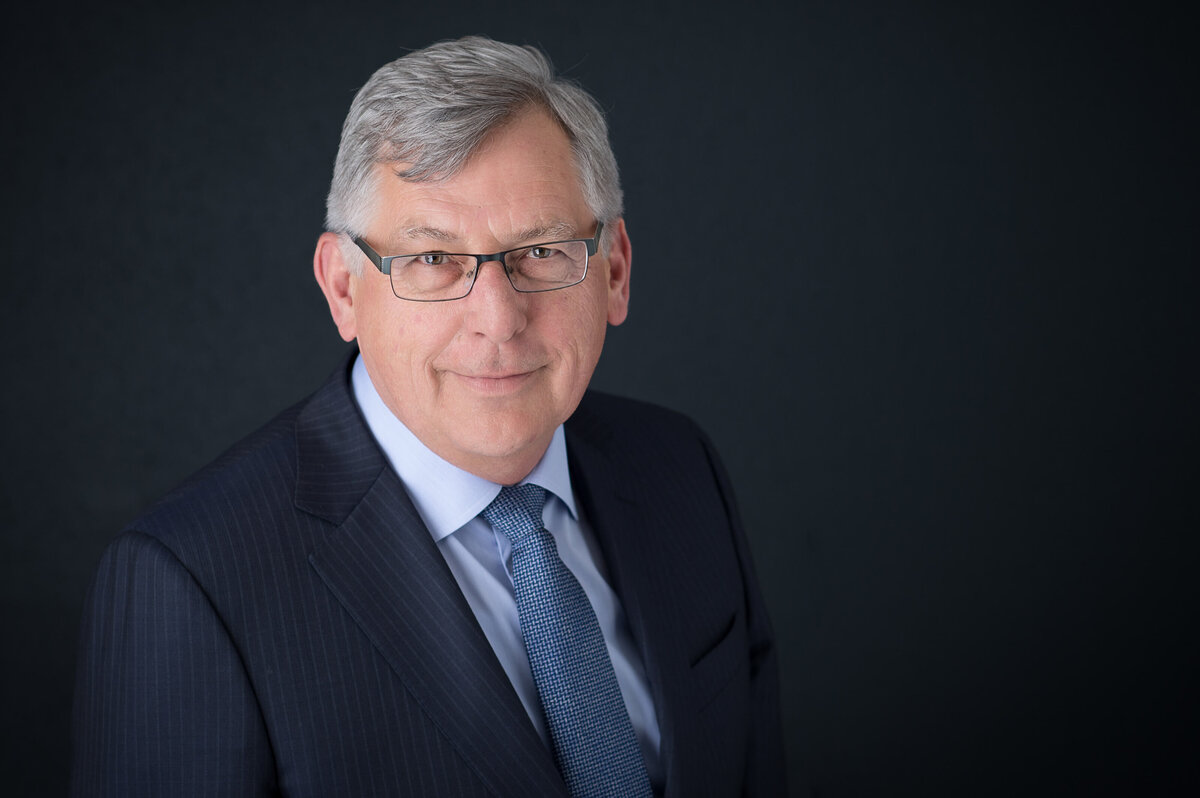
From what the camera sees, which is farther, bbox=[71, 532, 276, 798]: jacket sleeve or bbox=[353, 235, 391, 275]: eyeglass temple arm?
bbox=[353, 235, 391, 275]: eyeglass temple arm

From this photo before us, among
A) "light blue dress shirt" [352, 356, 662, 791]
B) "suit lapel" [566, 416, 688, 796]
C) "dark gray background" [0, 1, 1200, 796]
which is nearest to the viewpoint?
"light blue dress shirt" [352, 356, 662, 791]

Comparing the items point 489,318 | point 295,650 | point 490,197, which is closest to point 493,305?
point 489,318

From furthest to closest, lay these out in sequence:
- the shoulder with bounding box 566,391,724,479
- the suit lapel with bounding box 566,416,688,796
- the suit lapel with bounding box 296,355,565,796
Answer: the shoulder with bounding box 566,391,724,479 < the suit lapel with bounding box 566,416,688,796 < the suit lapel with bounding box 296,355,565,796

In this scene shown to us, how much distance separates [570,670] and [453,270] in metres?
0.60

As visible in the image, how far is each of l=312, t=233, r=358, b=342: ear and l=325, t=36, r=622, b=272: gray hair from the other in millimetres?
50

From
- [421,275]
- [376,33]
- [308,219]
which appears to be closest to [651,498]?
[421,275]

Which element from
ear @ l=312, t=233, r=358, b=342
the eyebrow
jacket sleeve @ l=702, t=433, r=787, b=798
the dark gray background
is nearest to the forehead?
the eyebrow

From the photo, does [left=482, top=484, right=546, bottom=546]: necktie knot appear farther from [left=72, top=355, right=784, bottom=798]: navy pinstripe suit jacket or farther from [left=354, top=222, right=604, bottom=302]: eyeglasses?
[left=354, top=222, right=604, bottom=302]: eyeglasses

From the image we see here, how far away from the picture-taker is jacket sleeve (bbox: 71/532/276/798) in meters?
1.48

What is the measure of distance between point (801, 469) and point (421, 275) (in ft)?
7.05

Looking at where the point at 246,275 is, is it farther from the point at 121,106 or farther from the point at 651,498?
the point at 651,498

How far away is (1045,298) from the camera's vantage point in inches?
138

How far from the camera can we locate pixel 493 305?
1612mm

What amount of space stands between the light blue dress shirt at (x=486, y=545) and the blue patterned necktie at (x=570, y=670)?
0.03 metres
